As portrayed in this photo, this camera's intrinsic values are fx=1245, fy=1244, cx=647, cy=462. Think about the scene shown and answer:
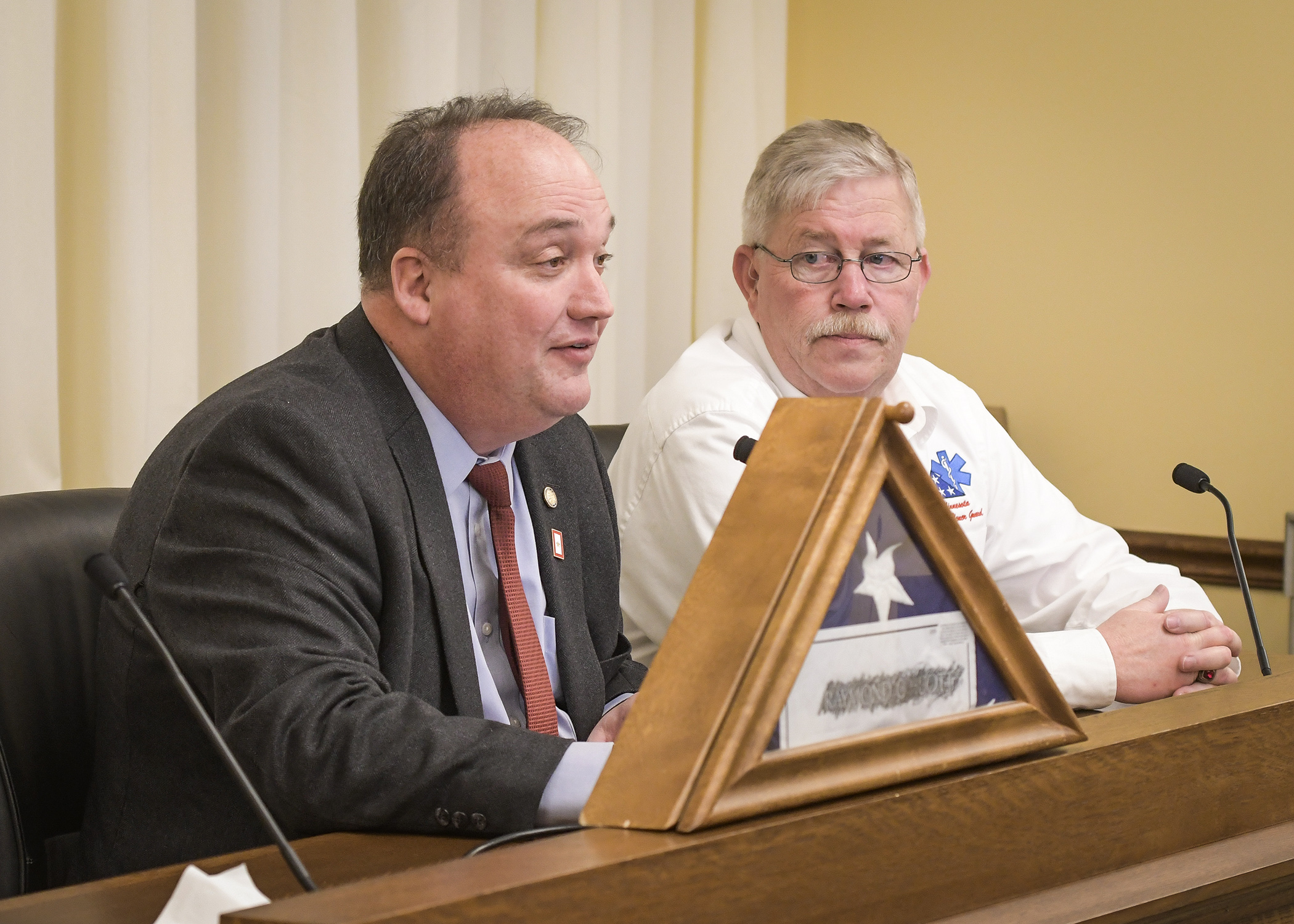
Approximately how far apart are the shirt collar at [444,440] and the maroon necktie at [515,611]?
0.08 ft

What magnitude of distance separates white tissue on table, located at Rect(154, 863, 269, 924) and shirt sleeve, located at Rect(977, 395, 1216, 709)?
1.41m

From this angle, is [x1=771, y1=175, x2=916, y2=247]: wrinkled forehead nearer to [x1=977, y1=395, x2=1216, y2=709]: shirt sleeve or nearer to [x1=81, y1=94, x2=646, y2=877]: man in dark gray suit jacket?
[x1=977, y1=395, x2=1216, y2=709]: shirt sleeve

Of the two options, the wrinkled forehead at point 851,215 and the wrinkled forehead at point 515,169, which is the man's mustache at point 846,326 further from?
the wrinkled forehead at point 515,169

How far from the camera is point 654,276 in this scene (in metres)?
3.23

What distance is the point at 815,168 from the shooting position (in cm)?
205

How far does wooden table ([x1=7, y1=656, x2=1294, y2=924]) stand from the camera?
0.66 m

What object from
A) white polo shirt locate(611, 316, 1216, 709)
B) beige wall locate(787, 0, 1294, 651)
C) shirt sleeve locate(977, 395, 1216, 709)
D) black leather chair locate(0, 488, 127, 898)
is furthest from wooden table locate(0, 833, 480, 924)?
beige wall locate(787, 0, 1294, 651)

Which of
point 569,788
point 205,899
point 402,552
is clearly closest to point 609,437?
point 402,552

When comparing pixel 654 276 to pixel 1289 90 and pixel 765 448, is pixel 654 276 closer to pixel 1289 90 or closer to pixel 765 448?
pixel 1289 90

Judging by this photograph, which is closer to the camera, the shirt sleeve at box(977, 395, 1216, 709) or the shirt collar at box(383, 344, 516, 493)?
the shirt collar at box(383, 344, 516, 493)

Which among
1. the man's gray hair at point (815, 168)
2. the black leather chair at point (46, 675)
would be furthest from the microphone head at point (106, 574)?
the man's gray hair at point (815, 168)

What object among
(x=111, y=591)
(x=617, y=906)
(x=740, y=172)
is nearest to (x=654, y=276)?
(x=740, y=172)

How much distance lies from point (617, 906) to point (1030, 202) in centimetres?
283

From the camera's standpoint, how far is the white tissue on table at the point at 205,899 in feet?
2.51
